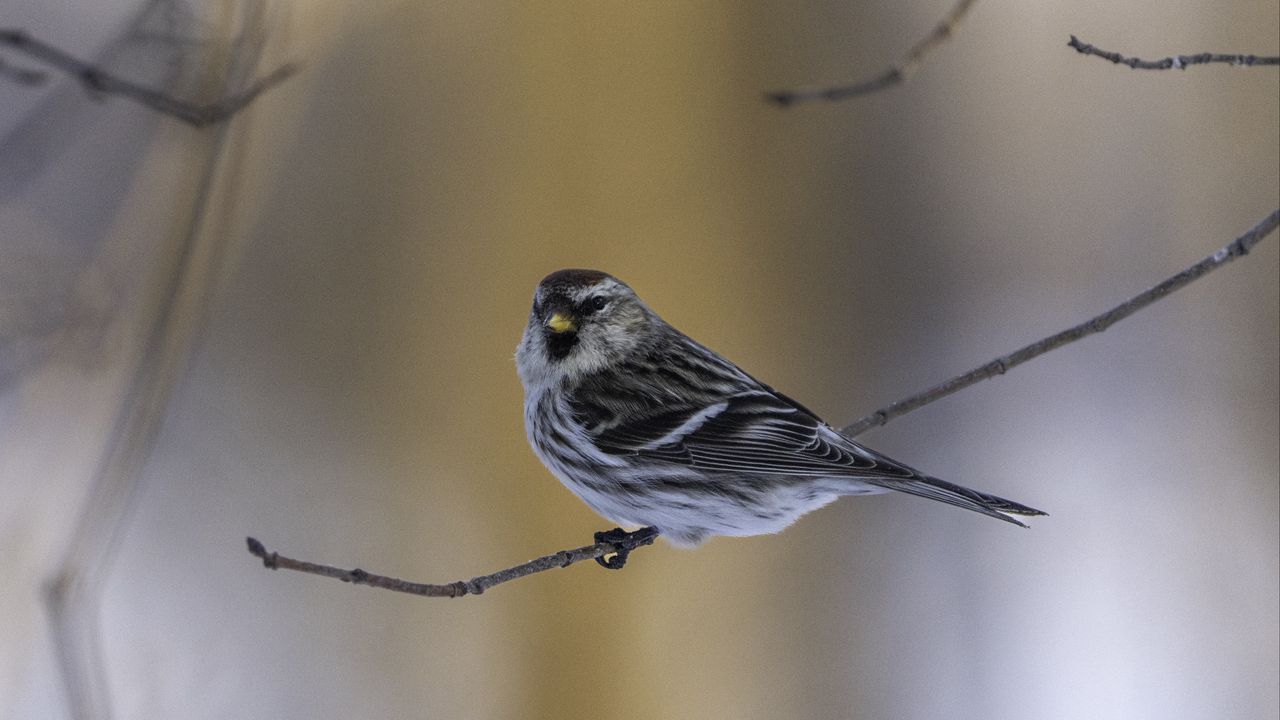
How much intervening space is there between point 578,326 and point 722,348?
1.10 m

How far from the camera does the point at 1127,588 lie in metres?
2.63

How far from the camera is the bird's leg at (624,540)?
5.10ft

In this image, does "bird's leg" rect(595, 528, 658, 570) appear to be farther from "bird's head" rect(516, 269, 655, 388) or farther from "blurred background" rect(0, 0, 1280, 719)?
"blurred background" rect(0, 0, 1280, 719)

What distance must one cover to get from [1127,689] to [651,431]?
1431 millimetres

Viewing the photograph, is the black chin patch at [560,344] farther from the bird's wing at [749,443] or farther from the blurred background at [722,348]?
the blurred background at [722,348]

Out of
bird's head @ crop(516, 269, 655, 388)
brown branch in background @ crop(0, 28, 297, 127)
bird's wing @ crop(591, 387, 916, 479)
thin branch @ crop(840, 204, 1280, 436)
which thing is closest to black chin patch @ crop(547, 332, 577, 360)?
bird's head @ crop(516, 269, 655, 388)

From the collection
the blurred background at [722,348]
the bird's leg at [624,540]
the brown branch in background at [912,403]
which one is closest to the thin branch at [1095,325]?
the brown branch in background at [912,403]

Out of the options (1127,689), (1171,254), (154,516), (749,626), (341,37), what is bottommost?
(1127,689)

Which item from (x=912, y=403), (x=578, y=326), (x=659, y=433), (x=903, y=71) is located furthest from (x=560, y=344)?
(x=903, y=71)

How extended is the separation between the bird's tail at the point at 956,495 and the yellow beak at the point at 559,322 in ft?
1.63

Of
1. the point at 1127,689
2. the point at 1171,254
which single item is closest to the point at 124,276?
the point at 1127,689

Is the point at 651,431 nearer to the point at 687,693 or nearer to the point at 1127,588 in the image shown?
the point at 687,693

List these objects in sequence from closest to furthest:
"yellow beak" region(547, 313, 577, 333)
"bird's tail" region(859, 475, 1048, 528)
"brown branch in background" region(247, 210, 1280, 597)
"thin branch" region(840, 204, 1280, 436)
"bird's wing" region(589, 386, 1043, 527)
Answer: "brown branch in background" region(247, 210, 1280, 597), "thin branch" region(840, 204, 1280, 436), "bird's tail" region(859, 475, 1048, 528), "bird's wing" region(589, 386, 1043, 527), "yellow beak" region(547, 313, 577, 333)

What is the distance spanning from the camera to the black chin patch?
5.56 feet
